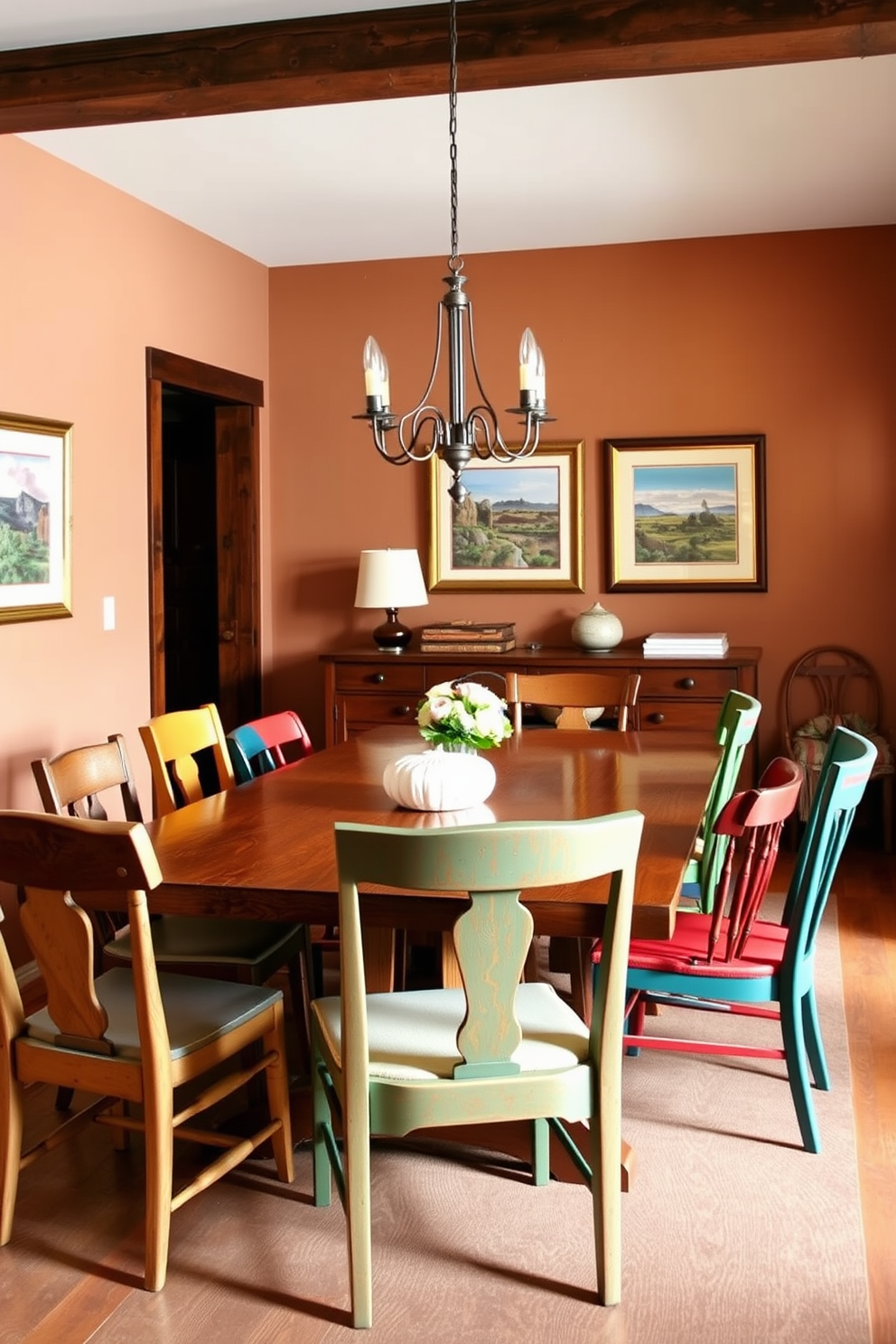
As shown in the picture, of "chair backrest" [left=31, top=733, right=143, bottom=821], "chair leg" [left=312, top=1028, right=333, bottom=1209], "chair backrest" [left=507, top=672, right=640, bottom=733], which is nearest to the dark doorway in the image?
"chair backrest" [left=507, top=672, right=640, bottom=733]

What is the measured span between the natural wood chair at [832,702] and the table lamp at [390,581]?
1721mm

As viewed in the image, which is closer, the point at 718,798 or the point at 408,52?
the point at 408,52

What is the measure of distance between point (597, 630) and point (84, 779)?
2975 millimetres

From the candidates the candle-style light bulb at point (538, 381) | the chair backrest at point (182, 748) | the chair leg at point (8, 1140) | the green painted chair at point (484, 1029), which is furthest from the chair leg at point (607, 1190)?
the candle-style light bulb at point (538, 381)

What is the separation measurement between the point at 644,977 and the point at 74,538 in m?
2.71

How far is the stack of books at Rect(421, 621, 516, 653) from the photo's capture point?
5.60m

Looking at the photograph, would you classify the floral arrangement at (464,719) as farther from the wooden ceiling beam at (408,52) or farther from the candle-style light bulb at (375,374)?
the wooden ceiling beam at (408,52)

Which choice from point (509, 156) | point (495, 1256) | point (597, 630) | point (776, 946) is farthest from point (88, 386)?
point (495, 1256)

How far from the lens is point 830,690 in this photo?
5730 millimetres

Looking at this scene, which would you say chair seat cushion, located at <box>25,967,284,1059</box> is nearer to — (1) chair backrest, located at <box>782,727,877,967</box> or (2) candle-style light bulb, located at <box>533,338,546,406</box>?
(1) chair backrest, located at <box>782,727,877,967</box>

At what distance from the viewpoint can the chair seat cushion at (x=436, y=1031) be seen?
222cm

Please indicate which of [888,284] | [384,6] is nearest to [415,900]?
[384,6]

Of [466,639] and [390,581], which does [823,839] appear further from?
[390,581]

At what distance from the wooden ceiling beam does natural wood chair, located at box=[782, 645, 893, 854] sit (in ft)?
9.96
